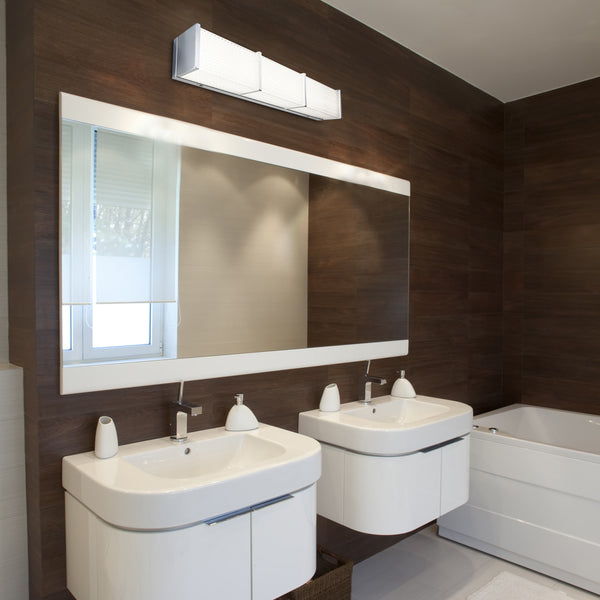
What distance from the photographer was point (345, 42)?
2.57 meters

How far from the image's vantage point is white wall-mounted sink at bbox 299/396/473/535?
2125 millimetres

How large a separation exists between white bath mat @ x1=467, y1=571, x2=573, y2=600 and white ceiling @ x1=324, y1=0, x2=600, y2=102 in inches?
109

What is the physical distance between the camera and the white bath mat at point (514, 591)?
245 cm

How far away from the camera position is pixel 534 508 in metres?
2.72

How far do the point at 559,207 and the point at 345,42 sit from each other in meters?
1.90

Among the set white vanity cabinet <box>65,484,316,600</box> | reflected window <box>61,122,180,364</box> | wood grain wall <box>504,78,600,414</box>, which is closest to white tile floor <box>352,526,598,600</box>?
white vanity cabinet <box>65,484,316,600</box>

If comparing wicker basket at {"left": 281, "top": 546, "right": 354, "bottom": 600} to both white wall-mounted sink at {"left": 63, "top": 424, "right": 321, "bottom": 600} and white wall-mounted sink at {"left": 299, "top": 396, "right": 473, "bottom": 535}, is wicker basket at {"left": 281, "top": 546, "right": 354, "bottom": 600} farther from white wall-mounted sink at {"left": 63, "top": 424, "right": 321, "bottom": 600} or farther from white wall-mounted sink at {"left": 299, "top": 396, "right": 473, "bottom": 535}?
white wall-mounted sink at {"left": 63, "top": 424, "right": 321, "bottom": 600}

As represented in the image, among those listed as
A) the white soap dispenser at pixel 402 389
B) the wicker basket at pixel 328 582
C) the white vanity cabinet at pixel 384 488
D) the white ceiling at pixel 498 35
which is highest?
the white ceiling at pixel 498 35

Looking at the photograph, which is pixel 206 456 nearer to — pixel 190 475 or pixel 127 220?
pixel 190 475

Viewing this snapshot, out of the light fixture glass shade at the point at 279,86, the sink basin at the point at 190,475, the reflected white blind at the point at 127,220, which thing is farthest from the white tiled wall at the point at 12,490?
the light fixture glass shade at the point at 279,86

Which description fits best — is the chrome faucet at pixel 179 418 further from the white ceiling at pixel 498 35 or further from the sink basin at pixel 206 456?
the white ceiling at pixel 498 35

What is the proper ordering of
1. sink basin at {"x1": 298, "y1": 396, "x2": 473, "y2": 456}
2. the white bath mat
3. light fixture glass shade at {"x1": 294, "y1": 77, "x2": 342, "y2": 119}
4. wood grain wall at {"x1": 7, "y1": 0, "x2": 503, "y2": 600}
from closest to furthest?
wood grain wall at {"x1": 7, "y1": 0, "x2": 503, "y2": 600}
sink basin at {"x1": 298, "y1": 396, "x2": 473, "y2": 456}
light fixture glass shade at {"x1": 294, "y1": 77, "x2": 342, "y2": 119}
the white bath mat

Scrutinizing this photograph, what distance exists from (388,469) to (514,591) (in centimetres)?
104

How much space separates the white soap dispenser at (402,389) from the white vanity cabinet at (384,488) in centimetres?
46
